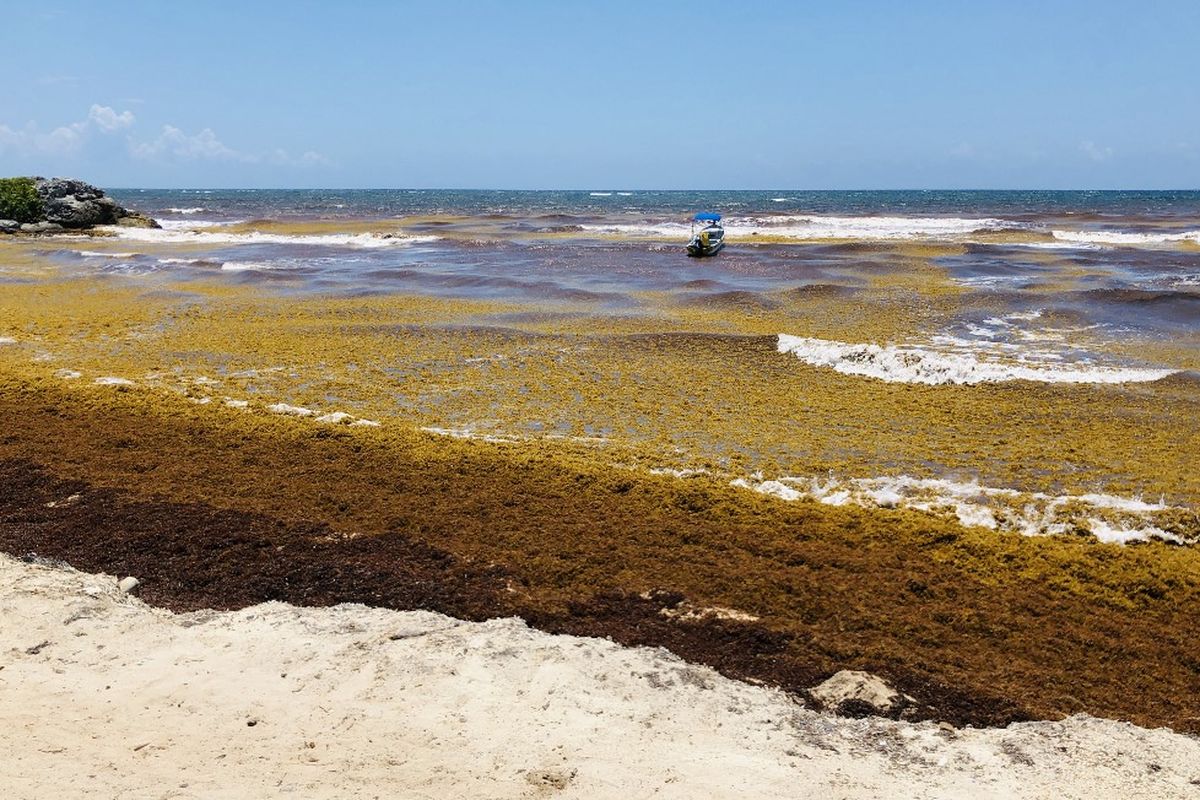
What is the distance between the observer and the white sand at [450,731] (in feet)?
15.5

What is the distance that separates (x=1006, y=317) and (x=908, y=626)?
58.5ft

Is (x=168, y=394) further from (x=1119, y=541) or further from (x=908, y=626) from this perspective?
(x=1119, y=541)

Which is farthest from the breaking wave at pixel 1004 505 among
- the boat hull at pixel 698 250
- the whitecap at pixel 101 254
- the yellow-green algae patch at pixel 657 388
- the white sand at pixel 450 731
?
the whitecap at pixel 101 254

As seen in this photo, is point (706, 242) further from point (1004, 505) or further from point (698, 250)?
point (1004, 505)

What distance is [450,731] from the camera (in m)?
5.16

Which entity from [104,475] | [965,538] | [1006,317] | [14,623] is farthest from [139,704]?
[1006,317]

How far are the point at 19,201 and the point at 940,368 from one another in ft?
177

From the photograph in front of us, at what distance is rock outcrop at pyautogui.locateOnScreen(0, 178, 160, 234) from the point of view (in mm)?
48938

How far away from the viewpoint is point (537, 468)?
9.73 meters

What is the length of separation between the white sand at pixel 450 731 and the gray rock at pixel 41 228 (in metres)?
51.3

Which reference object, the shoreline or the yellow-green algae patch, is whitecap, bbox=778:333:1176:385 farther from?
the shoreline

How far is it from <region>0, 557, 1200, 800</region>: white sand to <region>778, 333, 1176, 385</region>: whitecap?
9807 millimetres

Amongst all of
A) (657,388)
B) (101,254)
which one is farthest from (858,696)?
(101,254)

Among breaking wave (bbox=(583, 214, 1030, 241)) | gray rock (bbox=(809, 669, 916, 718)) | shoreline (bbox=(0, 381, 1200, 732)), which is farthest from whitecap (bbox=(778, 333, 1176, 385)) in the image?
breaking wave (bbox=(583, 214, 1030, 241))
